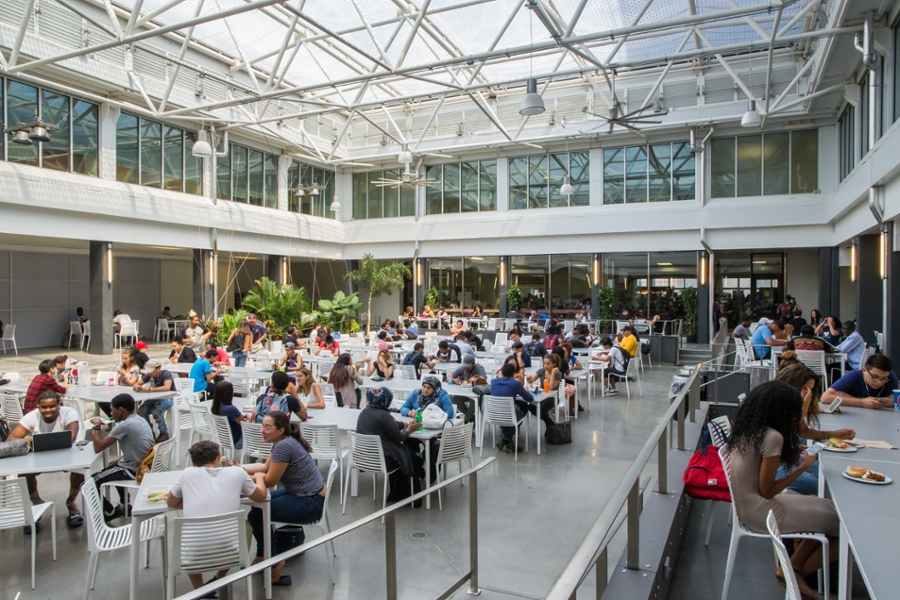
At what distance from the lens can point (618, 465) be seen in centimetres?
716

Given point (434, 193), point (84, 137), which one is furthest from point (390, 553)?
point (434, 193)

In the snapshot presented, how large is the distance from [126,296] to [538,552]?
72.1 feet

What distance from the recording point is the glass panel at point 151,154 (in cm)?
1750

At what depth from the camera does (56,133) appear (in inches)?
601

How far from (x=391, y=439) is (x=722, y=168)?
695 inches

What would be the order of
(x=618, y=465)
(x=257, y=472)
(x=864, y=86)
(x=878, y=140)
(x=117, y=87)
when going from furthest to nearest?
(x=117, y=87)
(x=864, y=86)
(x=878, y=140)
(x=618, y=465)
(x=257, y=472)

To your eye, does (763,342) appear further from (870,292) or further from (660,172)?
(660,172)

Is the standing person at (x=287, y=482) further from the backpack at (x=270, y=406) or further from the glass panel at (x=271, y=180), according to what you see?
the glass panel at (x=271, y=180)

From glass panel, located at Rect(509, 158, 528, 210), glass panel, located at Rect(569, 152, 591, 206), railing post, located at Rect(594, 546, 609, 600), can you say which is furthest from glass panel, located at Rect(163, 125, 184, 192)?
railing post, located at Rect(594, 546, 609, 600)

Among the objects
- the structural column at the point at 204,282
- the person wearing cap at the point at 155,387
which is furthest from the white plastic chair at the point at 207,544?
the structural column at the point at 204,282

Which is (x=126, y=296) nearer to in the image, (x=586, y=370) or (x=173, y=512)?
(x=586, y=370)

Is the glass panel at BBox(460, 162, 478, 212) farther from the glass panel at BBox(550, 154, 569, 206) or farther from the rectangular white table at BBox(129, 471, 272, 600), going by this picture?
the rectangular white table at BBox(129, 471, 272, 600)

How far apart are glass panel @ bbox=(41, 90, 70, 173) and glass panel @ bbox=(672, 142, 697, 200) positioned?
59.9 feet


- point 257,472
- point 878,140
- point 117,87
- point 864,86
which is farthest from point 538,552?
point 117,87
